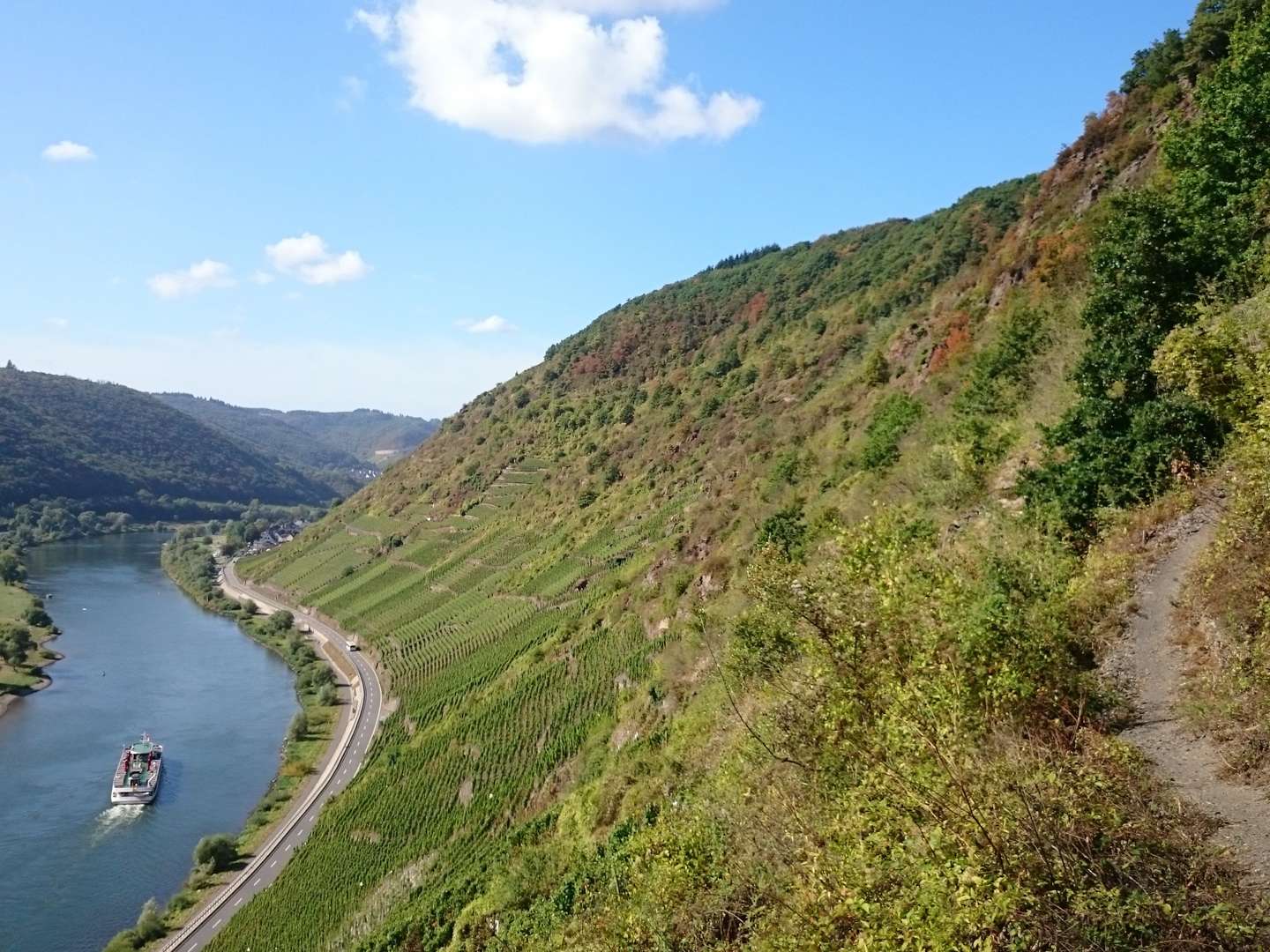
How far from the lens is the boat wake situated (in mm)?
48500

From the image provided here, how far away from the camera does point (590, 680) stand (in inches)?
1481

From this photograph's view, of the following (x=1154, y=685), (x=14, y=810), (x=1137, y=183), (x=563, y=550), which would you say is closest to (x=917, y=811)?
(x=1154, y=685)

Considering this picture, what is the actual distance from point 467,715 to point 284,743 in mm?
25136

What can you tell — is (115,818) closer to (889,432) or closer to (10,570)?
(889,432)

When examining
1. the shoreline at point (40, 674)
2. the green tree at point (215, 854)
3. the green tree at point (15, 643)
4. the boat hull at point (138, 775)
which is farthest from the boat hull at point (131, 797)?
the green tree at point (15, 643)

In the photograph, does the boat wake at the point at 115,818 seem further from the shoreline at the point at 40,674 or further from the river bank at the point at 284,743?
the shoreline at the point at 40,674

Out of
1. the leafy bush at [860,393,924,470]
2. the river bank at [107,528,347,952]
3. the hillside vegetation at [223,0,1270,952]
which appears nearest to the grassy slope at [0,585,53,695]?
the river bank at [107,528,347,952]

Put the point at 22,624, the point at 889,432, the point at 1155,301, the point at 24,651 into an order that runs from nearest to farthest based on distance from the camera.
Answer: the point at 1155,301 → the point at 889,432 → the point at 24,651 → the point at 22,624

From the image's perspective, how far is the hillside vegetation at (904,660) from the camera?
22.0 feet

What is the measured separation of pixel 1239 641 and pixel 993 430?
1283 cm

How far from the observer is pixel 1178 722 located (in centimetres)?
893

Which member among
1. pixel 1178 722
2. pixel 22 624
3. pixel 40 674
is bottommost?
pixel 40 674

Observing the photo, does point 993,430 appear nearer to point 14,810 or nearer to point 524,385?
point 14,810

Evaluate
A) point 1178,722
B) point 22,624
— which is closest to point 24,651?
point 22,624
